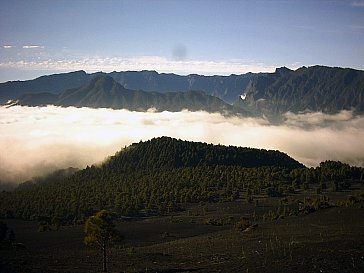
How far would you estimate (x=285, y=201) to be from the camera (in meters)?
120

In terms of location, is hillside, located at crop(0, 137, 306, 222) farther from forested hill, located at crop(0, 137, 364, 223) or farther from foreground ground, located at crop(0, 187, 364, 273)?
foreground ground, located at crop(0, 187, 364, 273)

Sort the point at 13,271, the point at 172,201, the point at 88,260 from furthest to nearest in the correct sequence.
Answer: the point at 172,201 < the point at 88,260 < the point at 13,271

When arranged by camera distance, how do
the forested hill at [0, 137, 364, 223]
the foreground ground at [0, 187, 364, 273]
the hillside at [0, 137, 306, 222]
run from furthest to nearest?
the hillside at [0, 137, 306, 222] → the forested hill at [0, 137, 364, 223] → the foreground ground at [0, 187, 364, 273]

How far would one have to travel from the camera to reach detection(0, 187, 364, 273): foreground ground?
4266 cm

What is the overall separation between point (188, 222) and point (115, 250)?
38.4m

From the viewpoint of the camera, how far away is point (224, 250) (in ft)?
178

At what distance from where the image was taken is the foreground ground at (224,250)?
42.7 meters

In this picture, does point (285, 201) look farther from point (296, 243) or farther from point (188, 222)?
point (296, 243)

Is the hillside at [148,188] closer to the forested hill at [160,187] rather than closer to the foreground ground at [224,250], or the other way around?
the forested hill at [160,187]

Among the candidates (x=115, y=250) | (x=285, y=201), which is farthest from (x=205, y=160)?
(x=115, y=250)

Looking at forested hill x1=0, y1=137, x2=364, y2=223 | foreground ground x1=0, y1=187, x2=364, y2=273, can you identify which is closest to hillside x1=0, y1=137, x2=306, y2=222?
forested hill x1=0, y1=137, x2=364, y2=223

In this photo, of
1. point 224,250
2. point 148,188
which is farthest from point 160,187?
point 224,250

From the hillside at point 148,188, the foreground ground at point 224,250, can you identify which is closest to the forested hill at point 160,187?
the hillside at point 148,188

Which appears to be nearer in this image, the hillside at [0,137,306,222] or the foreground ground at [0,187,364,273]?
the foreground ground at [0,187,364,273]
